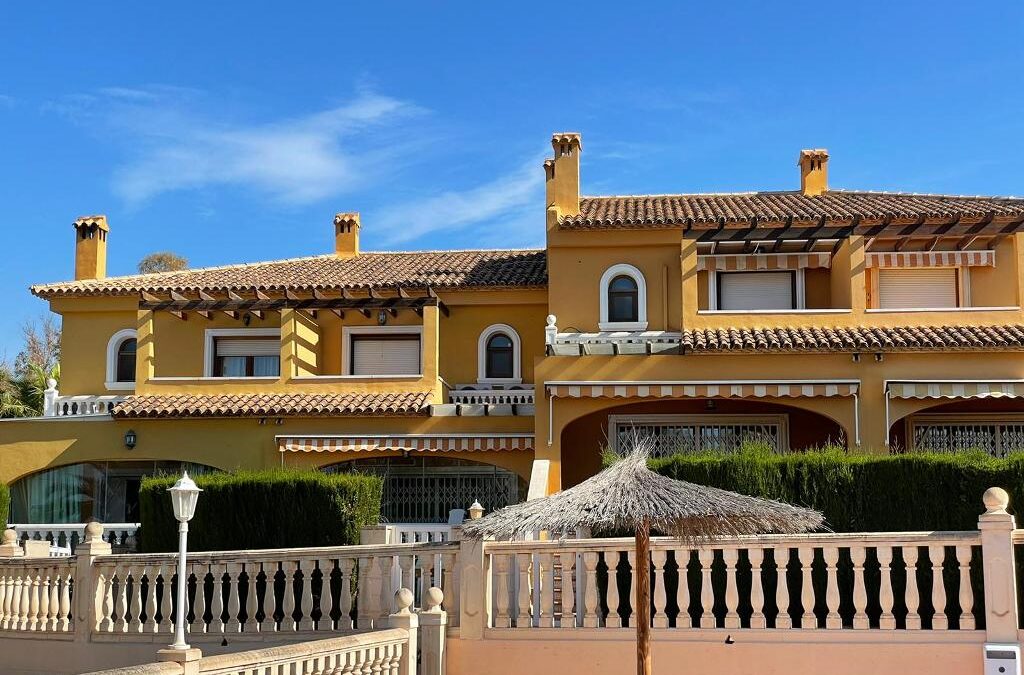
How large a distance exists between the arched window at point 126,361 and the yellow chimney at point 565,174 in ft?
41.2

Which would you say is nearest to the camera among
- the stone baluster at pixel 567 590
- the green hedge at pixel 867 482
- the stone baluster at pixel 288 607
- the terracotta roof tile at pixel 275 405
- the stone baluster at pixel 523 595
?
the stone baluster at pixel 567 590

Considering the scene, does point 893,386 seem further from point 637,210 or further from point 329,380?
point 329,380

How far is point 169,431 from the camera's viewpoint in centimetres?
2805

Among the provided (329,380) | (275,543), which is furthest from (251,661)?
(329,380)

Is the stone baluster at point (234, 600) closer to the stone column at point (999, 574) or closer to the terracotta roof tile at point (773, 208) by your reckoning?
the stone column at point (999, 574)

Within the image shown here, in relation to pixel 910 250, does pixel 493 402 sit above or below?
below

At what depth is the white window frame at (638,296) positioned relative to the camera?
91.5 ft

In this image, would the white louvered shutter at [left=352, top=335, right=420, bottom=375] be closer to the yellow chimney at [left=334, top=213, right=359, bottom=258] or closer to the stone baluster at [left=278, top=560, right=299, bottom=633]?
the yellow chimney at [left=334, top=213, right=359, bottom=258]

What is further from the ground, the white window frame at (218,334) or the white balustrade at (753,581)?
the white window frame at (218,334)

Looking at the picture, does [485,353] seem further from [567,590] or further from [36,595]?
[567,590]

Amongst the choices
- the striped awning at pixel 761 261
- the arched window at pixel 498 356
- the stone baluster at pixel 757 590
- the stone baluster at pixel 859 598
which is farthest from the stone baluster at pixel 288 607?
the striped awning at pixel 761 261

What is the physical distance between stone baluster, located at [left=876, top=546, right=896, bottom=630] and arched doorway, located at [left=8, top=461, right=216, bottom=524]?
21.1 metres

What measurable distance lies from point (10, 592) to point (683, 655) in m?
9.63

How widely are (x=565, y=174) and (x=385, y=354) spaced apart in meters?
6.93
